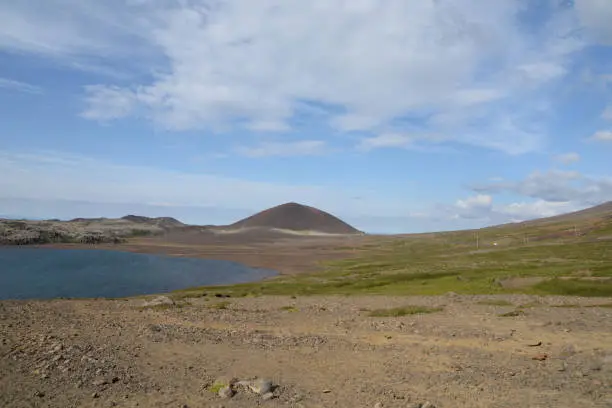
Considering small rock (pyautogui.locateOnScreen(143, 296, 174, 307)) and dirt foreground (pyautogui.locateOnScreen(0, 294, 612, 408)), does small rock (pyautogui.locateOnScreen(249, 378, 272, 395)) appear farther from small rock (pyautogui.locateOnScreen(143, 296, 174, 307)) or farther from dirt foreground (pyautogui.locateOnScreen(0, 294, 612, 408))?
small rock (pyautogui.locateOnScreen(143, 296, 174, 307))

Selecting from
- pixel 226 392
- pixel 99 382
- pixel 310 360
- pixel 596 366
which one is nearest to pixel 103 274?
pixel 310 360

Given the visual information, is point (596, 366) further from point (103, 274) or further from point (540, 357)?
point (103, 274)

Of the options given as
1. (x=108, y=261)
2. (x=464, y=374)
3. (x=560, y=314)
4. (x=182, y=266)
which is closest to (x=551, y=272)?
(x=560, y=314)

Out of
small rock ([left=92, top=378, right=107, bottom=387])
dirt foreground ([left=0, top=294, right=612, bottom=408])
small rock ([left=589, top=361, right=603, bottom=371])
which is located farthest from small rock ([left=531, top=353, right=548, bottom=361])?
small rock ([left=92, top=378, right=107, bottom=387])

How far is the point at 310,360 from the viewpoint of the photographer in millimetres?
19609

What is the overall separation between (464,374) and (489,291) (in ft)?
108

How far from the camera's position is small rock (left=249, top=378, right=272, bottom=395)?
592 inches

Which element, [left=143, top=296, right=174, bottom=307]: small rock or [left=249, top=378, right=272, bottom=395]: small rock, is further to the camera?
[left=143, top=296, right=174, bottom=307]: small rock

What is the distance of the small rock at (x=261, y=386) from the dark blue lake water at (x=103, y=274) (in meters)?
52.8

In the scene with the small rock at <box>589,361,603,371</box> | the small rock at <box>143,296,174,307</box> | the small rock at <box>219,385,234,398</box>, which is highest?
the small rock at <box>589,361,603,371</box>

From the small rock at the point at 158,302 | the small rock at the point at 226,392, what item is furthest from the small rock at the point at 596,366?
the small rock at the point at 158,302

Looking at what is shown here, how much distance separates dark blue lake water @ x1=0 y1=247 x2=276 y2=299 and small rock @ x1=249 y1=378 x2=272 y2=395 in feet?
173

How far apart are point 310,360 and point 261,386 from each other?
15.3 ft

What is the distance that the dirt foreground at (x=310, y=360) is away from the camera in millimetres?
14445
